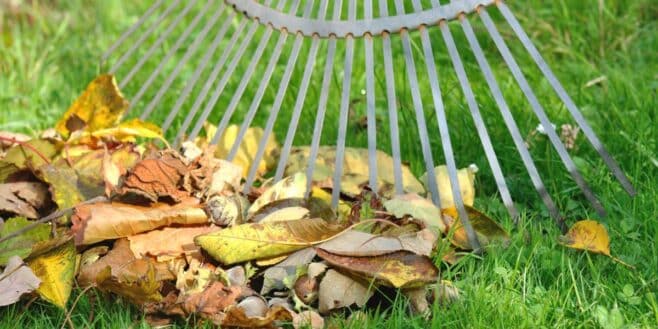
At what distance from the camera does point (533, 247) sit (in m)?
2.30

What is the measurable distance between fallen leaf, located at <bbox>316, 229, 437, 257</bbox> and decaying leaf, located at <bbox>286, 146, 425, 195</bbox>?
33cm


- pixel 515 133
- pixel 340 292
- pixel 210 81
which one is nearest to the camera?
pixel 340 292

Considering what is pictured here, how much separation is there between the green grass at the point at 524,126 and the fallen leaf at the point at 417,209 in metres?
0.11

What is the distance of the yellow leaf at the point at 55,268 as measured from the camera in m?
2.17

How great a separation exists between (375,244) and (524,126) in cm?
83

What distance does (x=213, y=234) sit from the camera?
2.25 meters

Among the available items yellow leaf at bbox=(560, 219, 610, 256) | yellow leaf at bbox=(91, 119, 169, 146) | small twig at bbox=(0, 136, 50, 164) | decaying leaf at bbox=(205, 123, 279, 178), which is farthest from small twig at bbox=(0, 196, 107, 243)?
yellow leaf at bbox=(560, 219, 610, 256)

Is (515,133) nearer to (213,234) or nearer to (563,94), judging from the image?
(563,94)

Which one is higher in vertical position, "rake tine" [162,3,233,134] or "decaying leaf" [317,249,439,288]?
"rake tine" [162,3,233,134]

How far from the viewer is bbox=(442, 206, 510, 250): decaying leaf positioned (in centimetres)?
233

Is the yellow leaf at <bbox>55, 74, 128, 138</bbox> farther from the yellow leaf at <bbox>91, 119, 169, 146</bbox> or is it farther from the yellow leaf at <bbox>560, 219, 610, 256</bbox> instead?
the yellow leaf at <bbox>560, 219, 610, 256</bbox>

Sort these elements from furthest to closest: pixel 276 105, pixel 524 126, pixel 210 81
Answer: pixel 524 126
pixel 210 81
pixel 276 105

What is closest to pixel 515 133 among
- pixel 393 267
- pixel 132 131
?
pixel 393 267

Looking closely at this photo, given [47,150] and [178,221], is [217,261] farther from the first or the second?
[47,150]
